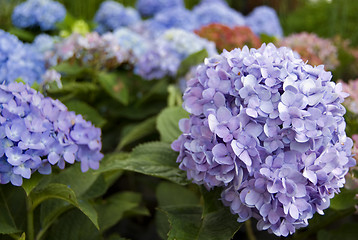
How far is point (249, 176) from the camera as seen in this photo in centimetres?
84

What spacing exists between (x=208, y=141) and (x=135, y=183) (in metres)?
1.01

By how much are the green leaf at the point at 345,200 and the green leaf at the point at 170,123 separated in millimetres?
449

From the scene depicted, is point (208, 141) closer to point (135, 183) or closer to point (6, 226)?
point (6, 226)

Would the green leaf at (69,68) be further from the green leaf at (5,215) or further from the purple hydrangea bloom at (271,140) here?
the purple hydrangea bloom at (271,140)

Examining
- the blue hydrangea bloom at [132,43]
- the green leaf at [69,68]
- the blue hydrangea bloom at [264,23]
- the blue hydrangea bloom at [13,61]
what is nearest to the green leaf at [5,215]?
the blue hydrangea bloom at [13,61]

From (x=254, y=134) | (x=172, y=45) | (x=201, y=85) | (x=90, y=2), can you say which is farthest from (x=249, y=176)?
(x=90, y=2)

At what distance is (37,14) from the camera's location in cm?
195

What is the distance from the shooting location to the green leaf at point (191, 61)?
1580 mm

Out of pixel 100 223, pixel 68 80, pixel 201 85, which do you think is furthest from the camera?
pixel 68 80

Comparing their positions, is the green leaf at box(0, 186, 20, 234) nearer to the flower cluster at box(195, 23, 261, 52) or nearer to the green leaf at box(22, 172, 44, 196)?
the green leaf at box(22, 172, 44, 196)

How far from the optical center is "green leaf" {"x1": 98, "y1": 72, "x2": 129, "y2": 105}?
159cm

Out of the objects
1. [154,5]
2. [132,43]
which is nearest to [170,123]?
[132,43]

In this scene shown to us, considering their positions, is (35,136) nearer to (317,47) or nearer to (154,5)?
(317,47)

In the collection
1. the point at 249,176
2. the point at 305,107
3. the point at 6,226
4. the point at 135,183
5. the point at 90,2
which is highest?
the point at 305,107
